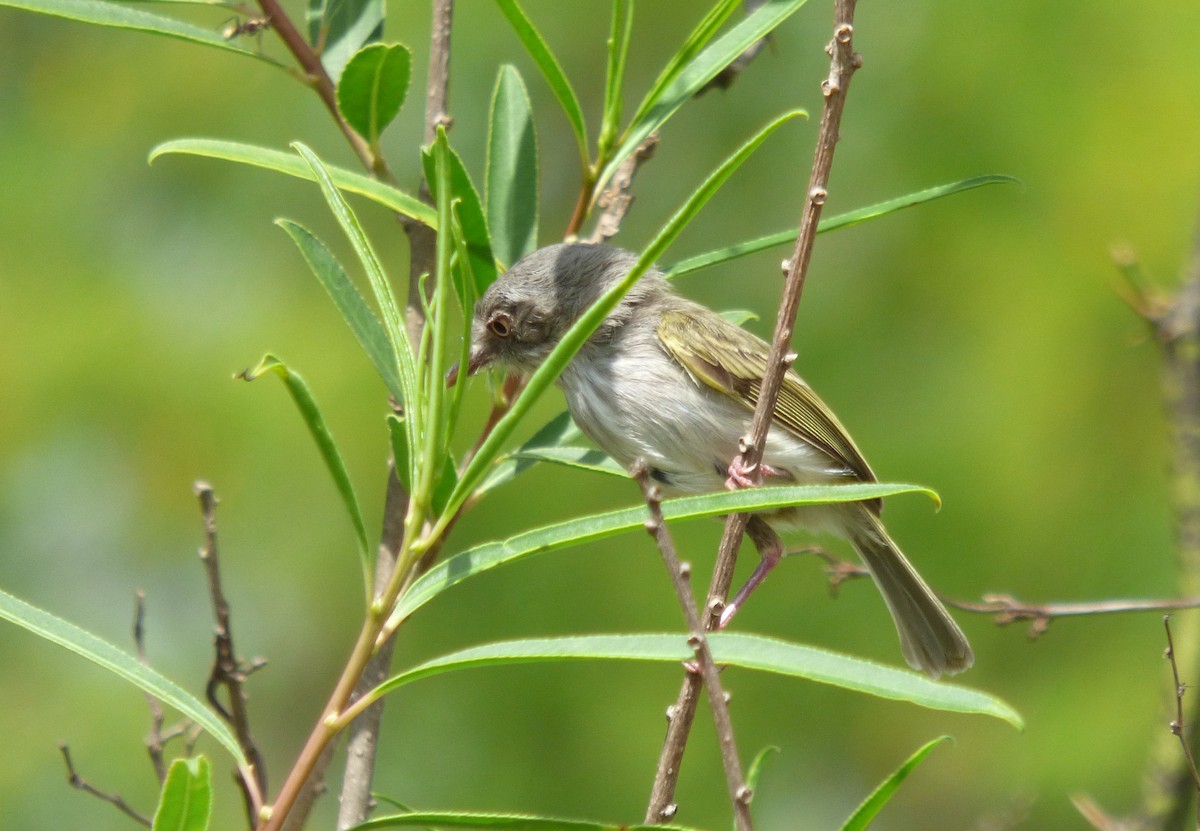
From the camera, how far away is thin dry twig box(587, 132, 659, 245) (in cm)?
272

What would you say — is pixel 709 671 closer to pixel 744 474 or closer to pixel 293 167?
pixel 744 474

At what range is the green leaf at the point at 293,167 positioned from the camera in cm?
228

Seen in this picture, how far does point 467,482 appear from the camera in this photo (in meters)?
1.74

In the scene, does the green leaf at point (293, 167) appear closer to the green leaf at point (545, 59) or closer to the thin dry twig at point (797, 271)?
the green leaf at point (545, 59)

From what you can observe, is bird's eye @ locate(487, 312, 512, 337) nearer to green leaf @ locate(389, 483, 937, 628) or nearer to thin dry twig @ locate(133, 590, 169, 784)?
thin dry twig @ locate(133, 590, 169, 784)

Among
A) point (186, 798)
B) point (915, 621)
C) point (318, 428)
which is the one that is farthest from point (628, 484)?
point (186, 798)

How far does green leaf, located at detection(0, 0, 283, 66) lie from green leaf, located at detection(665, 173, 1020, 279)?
36.7 inches

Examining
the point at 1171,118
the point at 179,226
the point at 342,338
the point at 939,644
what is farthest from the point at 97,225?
the point at 1171,118

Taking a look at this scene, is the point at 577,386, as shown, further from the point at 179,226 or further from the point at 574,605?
the point at 179,226

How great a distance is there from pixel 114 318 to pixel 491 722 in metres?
2.58

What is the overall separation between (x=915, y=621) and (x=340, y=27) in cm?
239

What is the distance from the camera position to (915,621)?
12.7ft

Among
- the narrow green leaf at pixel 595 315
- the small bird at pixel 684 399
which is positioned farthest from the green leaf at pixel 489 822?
the small bird at pixel 684 399

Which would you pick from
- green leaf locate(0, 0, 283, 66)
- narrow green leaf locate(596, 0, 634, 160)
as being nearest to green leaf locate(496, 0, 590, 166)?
narrow green leaf locate(596, 0, 634, 160)
